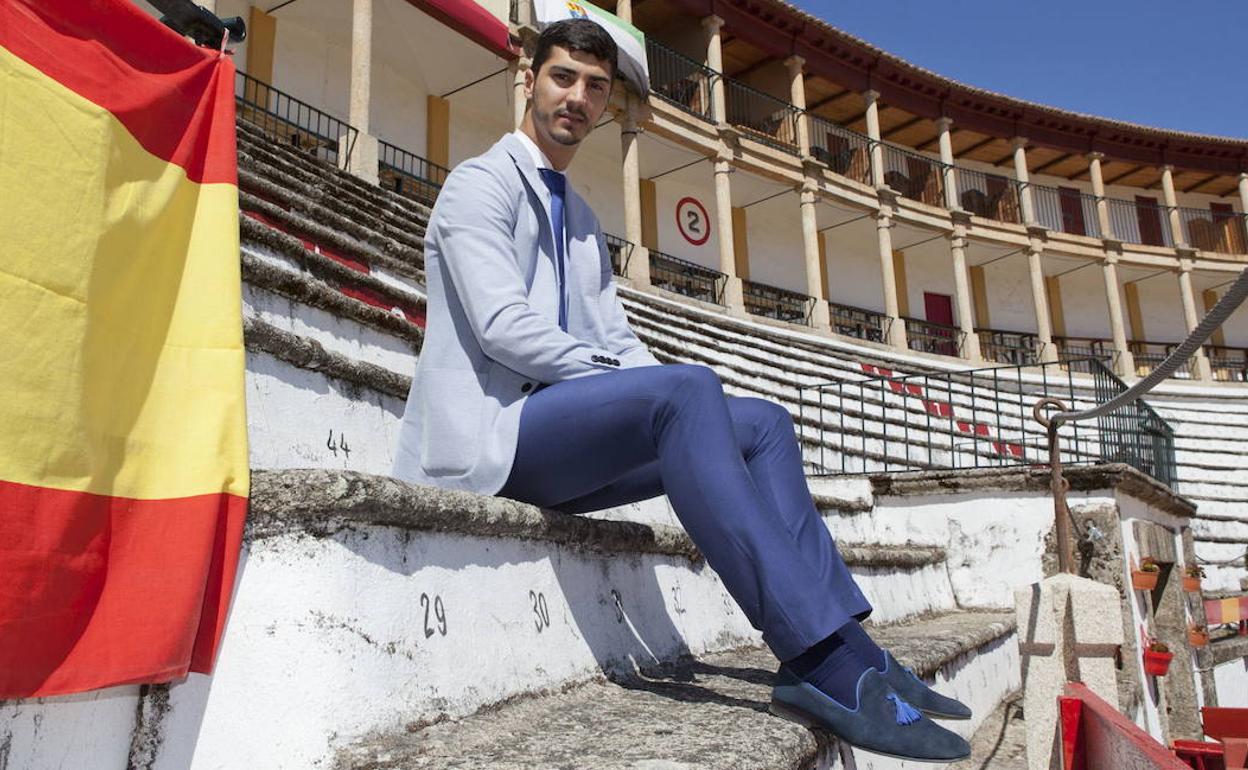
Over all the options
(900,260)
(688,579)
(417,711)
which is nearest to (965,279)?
(900,260)

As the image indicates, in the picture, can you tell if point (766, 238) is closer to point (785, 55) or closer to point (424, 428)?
point (785, 55)

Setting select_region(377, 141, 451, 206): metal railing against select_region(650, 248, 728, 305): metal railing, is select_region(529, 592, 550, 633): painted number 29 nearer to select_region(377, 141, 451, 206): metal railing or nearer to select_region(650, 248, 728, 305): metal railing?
select_region(377, 141, 451, 206): metal railing

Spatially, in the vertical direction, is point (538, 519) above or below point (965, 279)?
below

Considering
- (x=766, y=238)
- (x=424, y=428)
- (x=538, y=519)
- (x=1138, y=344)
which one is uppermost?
(x=766, y=238)

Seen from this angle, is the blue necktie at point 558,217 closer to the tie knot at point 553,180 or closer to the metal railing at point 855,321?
the tie knot at point 553,180

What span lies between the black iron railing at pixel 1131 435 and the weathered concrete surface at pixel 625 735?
5842 mm

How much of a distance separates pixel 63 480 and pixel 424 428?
0.81 m

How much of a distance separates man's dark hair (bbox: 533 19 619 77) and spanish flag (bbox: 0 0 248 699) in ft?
2.75

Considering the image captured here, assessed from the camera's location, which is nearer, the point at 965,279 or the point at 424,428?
the point at 424,428

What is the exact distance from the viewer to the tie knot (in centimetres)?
227

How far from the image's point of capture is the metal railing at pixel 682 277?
1822cm


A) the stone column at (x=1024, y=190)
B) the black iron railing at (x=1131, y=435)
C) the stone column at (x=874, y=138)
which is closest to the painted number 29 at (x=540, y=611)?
the black iron railing at (x=1131, y=435)

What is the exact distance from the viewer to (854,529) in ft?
19.7

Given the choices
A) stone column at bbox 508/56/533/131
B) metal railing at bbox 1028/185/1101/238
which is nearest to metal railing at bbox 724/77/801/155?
stone column at bbox 508/56/533/131
